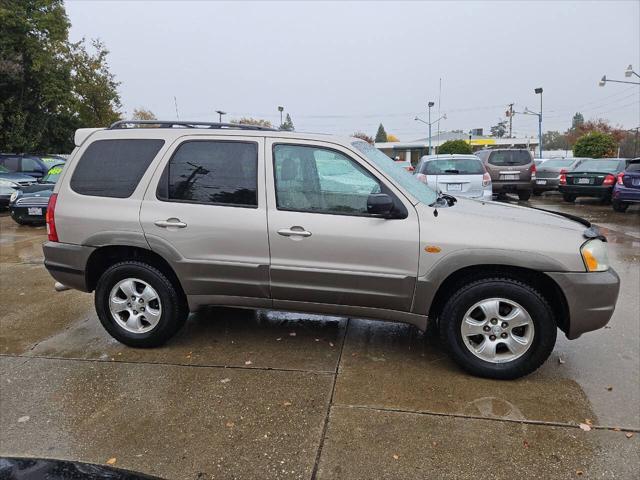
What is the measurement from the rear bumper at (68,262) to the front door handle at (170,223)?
0.65m

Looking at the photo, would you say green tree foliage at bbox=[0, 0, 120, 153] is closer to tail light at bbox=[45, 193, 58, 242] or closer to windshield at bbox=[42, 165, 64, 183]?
windshield at bbox=[42, 165, 64, 183]

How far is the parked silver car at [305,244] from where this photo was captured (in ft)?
10.9

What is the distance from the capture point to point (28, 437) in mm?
2895

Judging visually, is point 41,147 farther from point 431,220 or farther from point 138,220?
point 431,220

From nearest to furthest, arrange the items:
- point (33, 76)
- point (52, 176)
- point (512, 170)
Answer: point (52, 176), point (512, 170), point (33, 76)

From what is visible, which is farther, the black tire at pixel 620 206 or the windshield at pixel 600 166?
the windshield at pixel 600 166

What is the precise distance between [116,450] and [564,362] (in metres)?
3.21

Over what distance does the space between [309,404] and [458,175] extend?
7745 mm

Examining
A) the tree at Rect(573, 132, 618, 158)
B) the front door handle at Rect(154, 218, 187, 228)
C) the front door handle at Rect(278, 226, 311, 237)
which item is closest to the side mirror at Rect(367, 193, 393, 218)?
the front door handle at Rect(278, 226, 311, 237)

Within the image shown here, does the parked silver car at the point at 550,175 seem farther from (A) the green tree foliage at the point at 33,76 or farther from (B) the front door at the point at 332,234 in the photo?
(A) the green tree foliage at the point at 33,76

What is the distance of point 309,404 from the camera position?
125 inches

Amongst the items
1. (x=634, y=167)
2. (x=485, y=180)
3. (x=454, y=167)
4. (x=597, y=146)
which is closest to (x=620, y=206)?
(x=634, y=167)

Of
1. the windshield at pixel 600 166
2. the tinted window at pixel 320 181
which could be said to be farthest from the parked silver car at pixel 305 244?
the windshield at pixel 600 166

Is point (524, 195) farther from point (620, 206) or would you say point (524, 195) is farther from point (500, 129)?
point (500, 129)
